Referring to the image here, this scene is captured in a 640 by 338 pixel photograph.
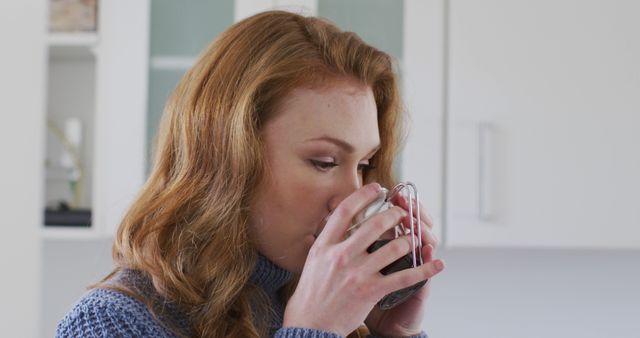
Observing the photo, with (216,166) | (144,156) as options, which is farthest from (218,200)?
(144,156)

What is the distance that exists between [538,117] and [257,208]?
931 mm

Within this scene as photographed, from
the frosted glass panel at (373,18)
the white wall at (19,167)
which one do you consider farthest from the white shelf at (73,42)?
the white wall at (19,167)

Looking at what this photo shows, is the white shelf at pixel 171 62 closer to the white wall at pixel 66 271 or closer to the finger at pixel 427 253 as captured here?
the white wall at pixel 66 271

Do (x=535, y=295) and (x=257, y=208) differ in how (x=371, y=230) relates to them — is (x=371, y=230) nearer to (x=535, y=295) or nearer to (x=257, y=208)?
(x=257, y=208)

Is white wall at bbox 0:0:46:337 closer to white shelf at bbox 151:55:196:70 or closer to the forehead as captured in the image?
the forehead

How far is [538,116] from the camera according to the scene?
5.46 feet

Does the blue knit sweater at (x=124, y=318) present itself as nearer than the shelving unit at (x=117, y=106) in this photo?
Yes

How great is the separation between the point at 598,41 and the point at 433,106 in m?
0.38

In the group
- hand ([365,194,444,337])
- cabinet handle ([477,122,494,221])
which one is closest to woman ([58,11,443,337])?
hand ([365,194,444,337])

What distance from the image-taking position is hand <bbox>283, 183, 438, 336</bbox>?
2.71ft

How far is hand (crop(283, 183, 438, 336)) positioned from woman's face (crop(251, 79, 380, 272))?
0.05 meters

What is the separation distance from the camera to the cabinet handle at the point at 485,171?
1653 millimetres

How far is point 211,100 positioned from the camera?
938mm

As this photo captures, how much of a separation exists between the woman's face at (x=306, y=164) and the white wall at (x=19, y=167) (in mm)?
511
